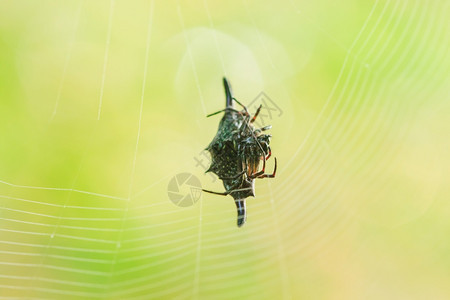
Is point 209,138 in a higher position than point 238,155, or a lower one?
higher

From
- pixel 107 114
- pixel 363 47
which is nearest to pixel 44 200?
pixel 107 114

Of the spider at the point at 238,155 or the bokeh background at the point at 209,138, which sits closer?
→ the spider at the point at 238,155

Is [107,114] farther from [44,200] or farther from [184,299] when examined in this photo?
[184,299]

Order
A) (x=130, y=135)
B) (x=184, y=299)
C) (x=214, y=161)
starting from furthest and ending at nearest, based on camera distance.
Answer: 1. (x=130, y=135)
2. (x=184, y=299)
3. (x=214, y=161)

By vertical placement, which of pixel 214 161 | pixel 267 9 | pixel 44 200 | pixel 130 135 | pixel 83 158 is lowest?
pixel 214 161

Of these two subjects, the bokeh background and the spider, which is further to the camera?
the bokeh background

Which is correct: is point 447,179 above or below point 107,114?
below

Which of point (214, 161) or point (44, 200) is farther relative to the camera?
point (44, 200)

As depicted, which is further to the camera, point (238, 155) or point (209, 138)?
point (209, 138)
